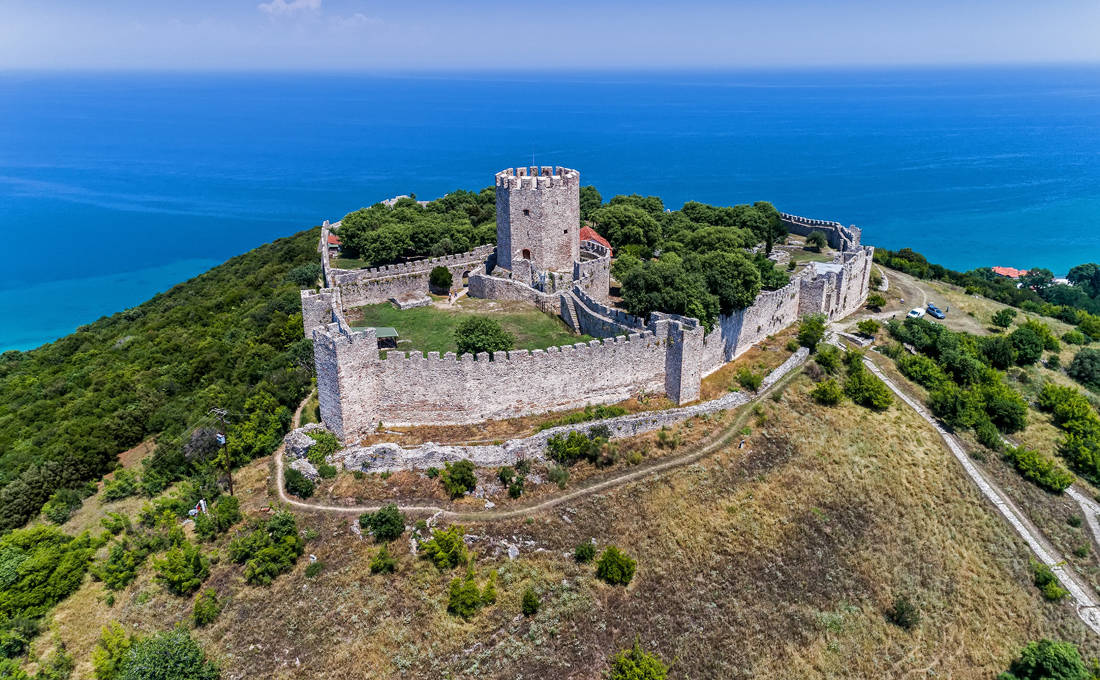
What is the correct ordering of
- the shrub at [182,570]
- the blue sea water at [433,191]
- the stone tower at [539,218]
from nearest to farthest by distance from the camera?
the shrub at [182,570], the stone tower at [539,218], the blue sea water at [433,191]

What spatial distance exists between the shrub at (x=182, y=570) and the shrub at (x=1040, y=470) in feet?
106

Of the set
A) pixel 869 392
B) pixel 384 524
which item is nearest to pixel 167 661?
pixel 384 524

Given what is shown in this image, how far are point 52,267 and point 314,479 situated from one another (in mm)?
103865

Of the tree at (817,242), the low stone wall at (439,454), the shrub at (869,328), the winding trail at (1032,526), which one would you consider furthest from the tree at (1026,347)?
the low stone wall at (439,454)

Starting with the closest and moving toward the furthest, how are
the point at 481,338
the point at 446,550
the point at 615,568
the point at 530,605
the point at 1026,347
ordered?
the point at 530,605, the point at 615,568, the point at 446,550, the point at 481,338, the point at 1026,347

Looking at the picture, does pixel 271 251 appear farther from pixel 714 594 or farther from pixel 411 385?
pixel 714 594

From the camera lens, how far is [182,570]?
2152 centimetres

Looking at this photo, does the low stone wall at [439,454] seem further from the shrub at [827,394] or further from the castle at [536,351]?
the shrub at [827,394]

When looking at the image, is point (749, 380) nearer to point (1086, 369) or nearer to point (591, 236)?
point (591, 236)

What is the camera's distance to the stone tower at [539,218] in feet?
122

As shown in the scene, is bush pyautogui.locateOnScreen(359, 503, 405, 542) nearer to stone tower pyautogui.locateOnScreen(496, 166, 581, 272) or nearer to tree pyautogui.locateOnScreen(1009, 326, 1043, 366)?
stone tower pyautogui.locateOnScreen(496, 166, 581, 272)

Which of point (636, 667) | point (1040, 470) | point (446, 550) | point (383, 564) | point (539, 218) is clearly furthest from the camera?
point (539, 218)

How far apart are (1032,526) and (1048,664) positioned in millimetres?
7951

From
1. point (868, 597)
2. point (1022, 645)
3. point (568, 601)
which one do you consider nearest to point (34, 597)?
point (568, 601)
